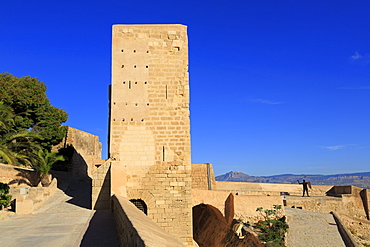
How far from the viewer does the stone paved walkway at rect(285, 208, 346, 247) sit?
14992 millimetres

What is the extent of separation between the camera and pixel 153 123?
38.5 ft

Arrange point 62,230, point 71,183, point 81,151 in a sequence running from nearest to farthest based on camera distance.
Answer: point 62,230 < point 71,183 < point 81,151

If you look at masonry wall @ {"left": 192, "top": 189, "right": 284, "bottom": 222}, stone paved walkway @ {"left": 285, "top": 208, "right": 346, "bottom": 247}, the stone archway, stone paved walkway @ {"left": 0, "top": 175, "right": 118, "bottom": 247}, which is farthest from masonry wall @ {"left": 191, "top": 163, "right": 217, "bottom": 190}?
stone paved walkway @ {"left": 0, "top": 175, "right": 118, "bottom": 247}

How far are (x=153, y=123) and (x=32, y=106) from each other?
13133mm

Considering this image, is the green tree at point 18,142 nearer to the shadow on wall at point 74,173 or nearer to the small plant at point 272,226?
the shadow on wall at point 74,173

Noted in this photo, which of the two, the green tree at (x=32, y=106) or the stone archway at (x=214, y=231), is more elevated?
the green tree at (x=32, y=106)

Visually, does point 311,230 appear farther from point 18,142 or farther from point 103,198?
point 18,142

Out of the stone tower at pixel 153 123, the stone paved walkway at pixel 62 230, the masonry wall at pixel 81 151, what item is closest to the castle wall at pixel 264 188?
the masonry wall at pixel 81 151

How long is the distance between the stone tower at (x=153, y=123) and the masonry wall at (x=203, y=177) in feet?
33.5

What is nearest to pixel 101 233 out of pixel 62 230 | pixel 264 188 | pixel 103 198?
pixel 62 230

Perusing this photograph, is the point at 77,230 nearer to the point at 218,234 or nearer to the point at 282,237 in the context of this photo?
the point at 282,237

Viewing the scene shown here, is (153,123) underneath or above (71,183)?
above

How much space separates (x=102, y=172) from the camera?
11172 millimetres

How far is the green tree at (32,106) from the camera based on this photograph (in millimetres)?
20969
